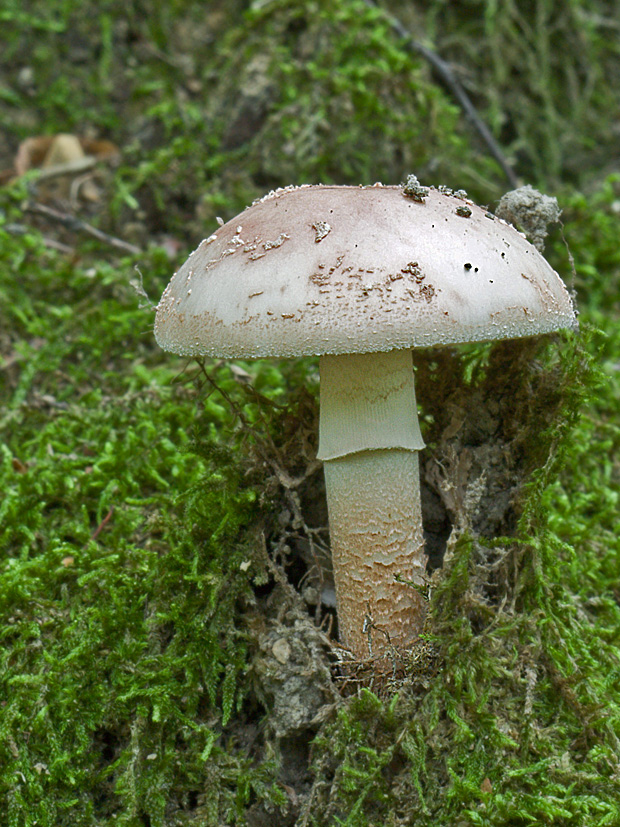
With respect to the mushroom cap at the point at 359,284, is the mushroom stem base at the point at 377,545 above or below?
below

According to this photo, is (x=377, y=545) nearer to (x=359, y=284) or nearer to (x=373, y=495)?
(x=373, y=495)

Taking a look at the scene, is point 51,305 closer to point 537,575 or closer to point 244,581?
point 244,581

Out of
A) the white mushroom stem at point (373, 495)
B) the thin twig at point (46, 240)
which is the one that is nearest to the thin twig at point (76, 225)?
the thin twig at point (46, 240)

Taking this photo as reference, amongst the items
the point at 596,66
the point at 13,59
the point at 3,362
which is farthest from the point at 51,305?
the point at 596,66

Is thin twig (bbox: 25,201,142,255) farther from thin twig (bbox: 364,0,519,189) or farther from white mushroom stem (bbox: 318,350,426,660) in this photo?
white mushroom stem (bbox: 318,350,426,660)

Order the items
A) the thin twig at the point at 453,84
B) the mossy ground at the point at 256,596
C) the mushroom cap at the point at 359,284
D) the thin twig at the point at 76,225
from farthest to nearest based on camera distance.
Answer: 1. the thin twig at the point at 453,84
2. the thin twig at the point at 76,225
3. the mossy ground at the point at 256,596
4. the mushroom cap at the point at 359,284

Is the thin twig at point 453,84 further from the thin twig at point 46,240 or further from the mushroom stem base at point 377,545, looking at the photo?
the mushroom stem base at point 377,545

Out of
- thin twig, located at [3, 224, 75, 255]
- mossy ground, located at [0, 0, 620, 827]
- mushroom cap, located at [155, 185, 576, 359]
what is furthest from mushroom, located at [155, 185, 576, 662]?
thin twig, located at [3, 224, 75, 255]
